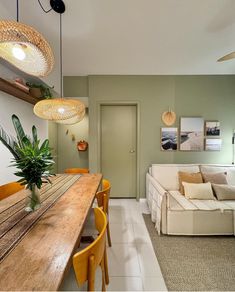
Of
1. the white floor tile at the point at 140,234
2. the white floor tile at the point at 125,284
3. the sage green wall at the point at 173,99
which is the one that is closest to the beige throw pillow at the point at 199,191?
the white floor tile at the point at 140,234

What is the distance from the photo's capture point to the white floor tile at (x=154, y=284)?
5.28 ft

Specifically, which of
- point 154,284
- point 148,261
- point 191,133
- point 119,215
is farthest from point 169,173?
point 154,284

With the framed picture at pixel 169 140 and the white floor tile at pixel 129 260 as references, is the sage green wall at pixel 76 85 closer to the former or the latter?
the framed picture at pixel 169 140

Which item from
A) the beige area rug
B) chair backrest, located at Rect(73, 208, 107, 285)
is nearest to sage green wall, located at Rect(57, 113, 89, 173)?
the beige area rug

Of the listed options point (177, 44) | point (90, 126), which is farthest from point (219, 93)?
point (90, 126)

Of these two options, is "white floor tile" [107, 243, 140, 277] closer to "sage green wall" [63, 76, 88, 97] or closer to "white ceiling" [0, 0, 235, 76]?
"white ceiling" [0, 0, 235, 76]

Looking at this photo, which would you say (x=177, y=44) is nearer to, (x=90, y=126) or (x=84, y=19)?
(x=84, y=19)

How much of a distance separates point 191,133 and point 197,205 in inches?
67.8

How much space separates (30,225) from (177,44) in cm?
279

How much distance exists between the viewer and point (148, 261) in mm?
1966

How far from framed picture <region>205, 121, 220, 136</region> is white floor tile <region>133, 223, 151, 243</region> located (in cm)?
233

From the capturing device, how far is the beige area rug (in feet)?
5.49

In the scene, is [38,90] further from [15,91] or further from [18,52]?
[18,52]

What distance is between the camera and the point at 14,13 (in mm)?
1965
